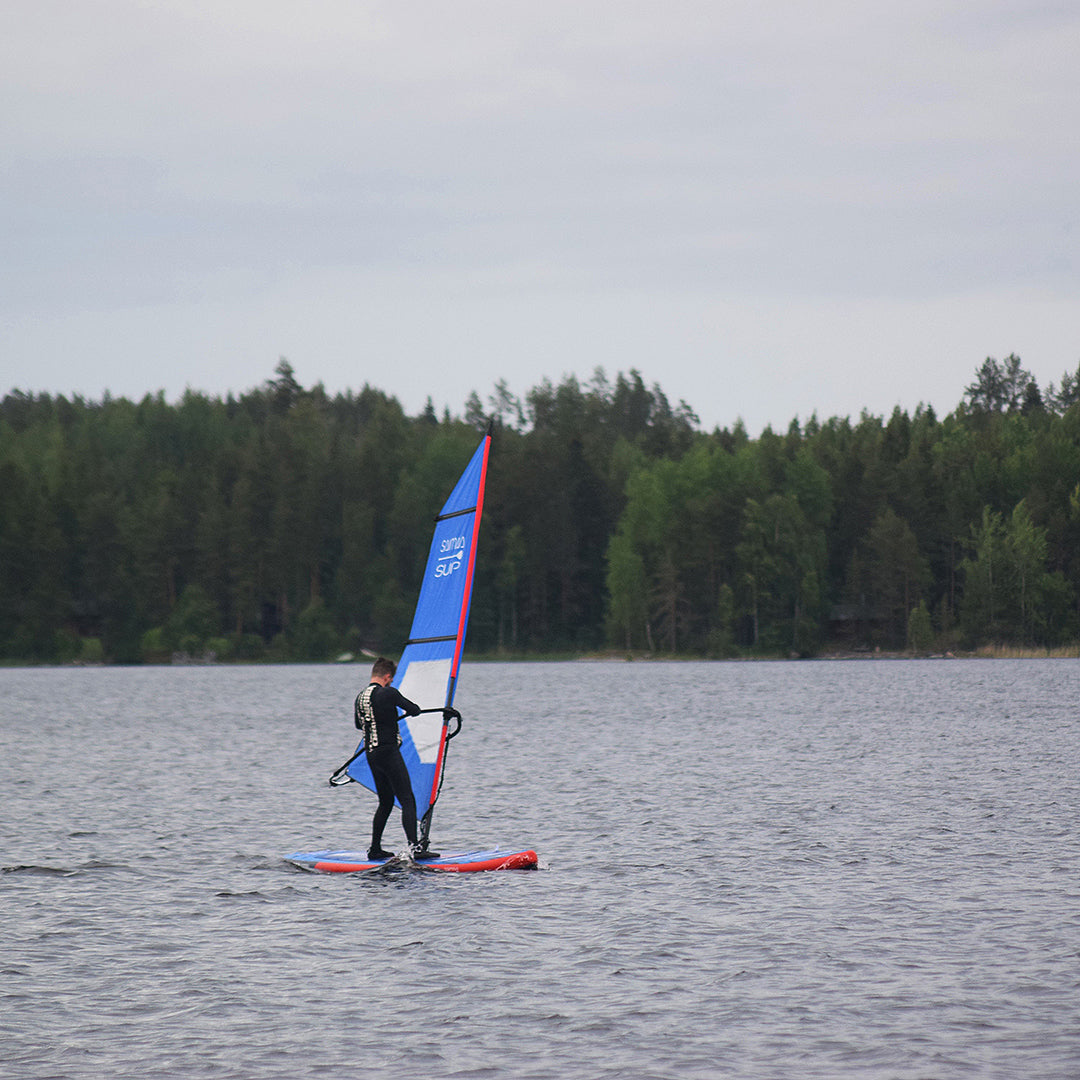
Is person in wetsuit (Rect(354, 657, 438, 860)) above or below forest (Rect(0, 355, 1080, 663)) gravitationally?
below

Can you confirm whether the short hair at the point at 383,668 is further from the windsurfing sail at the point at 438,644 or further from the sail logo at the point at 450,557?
the sail logo at the point at 450,557

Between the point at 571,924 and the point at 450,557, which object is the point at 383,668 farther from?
the point at 571,924

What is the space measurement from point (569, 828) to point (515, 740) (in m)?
24.1

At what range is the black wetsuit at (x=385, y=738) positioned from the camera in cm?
1928

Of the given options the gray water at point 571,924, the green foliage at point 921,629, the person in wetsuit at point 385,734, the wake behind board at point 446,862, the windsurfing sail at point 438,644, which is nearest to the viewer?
the gray water at point 571,924

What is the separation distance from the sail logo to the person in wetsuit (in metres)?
1.44

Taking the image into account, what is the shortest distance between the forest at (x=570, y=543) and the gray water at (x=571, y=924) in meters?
84.0

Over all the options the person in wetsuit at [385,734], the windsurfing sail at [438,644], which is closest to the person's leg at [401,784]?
the person in wetsuit at [385,734]

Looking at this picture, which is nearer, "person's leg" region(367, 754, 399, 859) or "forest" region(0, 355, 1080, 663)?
"person's leg" region(367, 754, 399, 859)

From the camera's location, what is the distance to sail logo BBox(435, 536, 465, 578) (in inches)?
787

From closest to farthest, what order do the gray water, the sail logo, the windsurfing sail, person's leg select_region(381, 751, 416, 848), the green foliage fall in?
the gray water → person's leg select_region(381, 751, 416, 848) → the windsurfing sail → the sail logo → the green foliage

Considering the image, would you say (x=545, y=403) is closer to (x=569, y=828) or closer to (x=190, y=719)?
(x=190, y=719)

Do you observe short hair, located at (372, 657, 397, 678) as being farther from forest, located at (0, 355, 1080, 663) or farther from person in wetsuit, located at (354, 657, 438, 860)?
forest, located at (0, 355, 1080, 663)

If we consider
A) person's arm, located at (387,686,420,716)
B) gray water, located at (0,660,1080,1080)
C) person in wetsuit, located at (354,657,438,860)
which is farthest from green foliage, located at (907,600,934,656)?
person's arm, located at (387,686,420,716)
